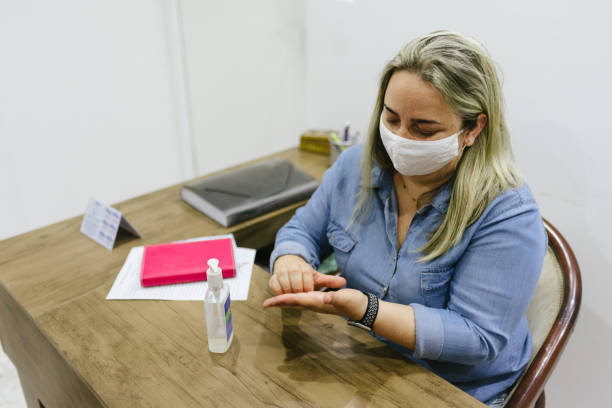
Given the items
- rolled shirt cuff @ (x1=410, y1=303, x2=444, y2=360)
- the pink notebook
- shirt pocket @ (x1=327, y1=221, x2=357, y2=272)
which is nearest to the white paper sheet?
the pink notebook

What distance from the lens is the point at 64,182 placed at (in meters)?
2.28

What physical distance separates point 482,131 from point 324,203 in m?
0.48

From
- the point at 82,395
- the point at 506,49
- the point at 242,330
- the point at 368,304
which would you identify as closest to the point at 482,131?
the point at 368,304

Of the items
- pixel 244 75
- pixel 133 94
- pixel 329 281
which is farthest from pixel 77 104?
pixel 329 281

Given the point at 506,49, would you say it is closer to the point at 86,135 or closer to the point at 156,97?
the point at 156,97

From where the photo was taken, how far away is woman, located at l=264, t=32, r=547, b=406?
894 mm

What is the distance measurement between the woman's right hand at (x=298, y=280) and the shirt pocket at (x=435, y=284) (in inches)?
8.3

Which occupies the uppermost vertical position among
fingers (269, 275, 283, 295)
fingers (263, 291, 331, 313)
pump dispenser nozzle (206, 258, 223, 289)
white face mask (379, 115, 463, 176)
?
white face mask (379, 115, 463, 176)

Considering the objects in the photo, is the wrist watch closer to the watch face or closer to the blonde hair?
the watch face

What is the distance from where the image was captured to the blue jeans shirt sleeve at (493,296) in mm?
890

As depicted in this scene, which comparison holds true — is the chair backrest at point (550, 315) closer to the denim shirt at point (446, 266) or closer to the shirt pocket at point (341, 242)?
the denim shirt at point (446, 266)

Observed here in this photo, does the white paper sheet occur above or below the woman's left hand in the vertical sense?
below

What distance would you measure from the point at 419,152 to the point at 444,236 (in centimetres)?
20

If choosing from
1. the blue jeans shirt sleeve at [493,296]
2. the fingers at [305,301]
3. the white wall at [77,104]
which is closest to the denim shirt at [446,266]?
the blue jeans shirt sleeve at [493,296]
